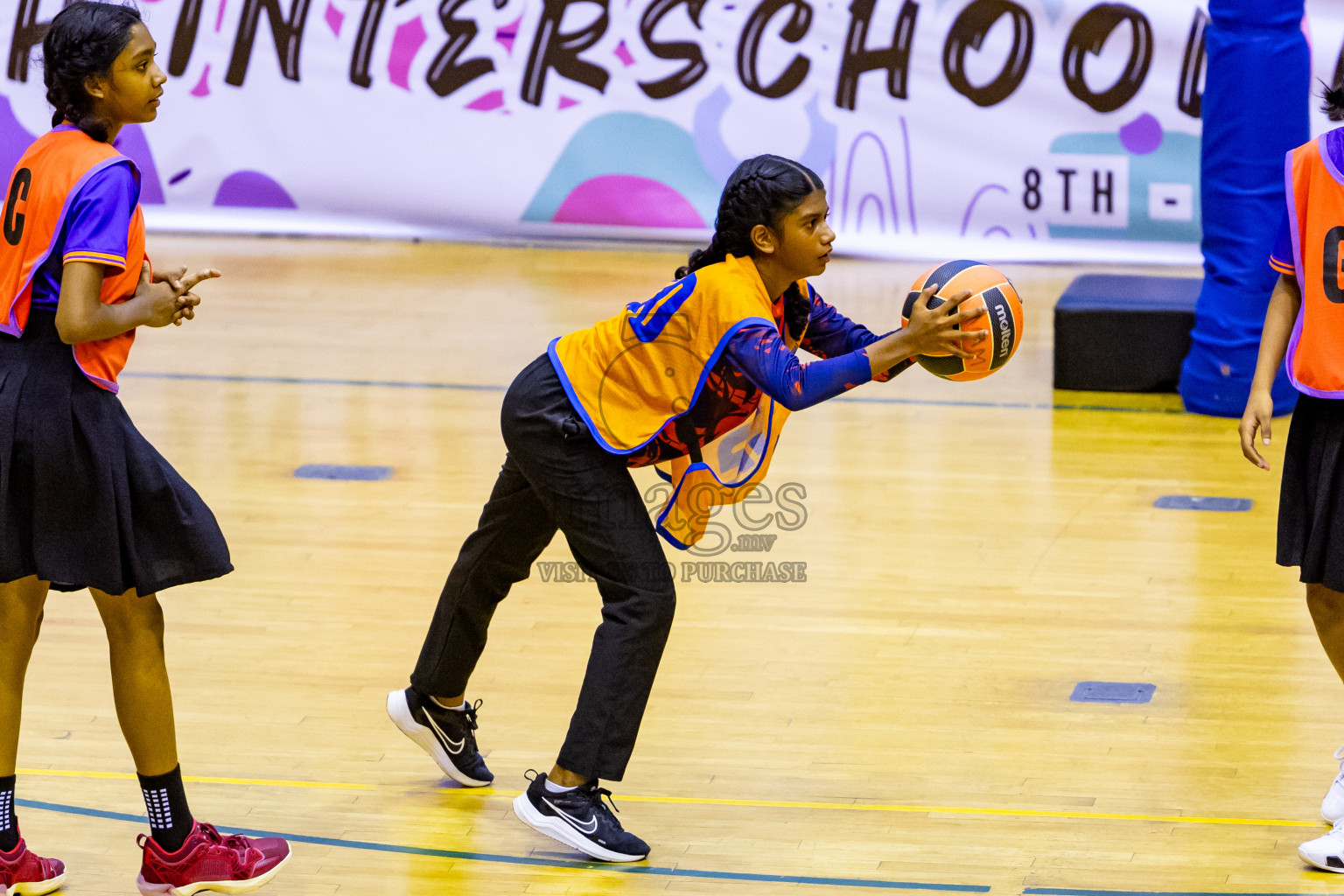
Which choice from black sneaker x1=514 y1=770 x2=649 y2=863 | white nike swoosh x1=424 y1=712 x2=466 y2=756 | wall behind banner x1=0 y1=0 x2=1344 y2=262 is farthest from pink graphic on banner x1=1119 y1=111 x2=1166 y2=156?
black sneaker x1=514 y1=770 x2=649 y2=863

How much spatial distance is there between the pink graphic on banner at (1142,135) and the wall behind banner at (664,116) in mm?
14

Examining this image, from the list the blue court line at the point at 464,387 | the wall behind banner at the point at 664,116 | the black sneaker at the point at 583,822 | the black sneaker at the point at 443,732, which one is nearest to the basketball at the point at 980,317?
the black sneaker at the point at 583,822

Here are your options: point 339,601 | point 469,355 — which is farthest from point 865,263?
point 339,601

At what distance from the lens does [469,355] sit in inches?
267

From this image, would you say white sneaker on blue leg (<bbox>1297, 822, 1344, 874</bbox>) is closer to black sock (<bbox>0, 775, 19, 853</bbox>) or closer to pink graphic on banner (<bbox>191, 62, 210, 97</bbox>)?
black sock (<bbox>0, 775, 19, 853</bbox>)

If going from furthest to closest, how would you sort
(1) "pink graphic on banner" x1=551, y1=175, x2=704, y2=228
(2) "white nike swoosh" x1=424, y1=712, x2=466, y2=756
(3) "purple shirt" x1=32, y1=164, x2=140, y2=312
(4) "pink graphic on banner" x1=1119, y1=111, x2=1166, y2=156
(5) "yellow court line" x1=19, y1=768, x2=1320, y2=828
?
(1) "pink graphic on banner" x1=551, y1=175, x2=704, y2=228 → (4) "pink graphic on banner" x1=1119, y1=111, x2=1166, y2=156 → (2) "white nike swoosh" x1=424, y1=712, x2=466, y2=756 → (5) "yellow court line" x1=19, y1=768, x2=1320, y2=828 → (3) "purple shirt" x1=32, y1=164, x2=140, y2=312

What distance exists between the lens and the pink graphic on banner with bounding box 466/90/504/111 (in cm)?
892

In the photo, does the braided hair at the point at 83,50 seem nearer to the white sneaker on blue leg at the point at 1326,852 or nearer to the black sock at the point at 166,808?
the black sock at the point at 166,808

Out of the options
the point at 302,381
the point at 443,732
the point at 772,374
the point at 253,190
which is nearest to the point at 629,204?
the point at 253,190

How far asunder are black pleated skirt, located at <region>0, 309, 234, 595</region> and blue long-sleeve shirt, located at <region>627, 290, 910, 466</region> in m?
0.84

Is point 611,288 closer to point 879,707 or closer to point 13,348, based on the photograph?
point 879,707

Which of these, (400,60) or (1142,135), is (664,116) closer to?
(400,60)

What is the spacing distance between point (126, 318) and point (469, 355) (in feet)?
14.3

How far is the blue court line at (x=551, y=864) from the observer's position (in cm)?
275
